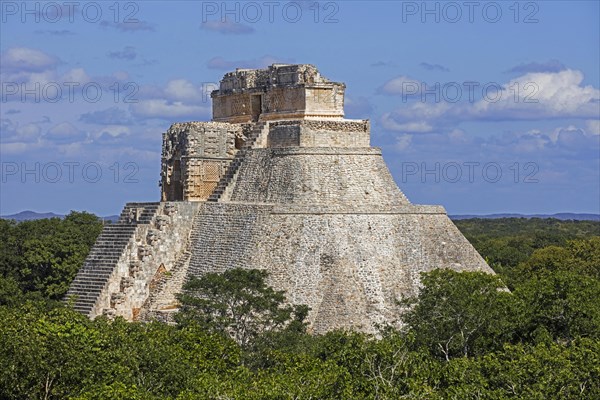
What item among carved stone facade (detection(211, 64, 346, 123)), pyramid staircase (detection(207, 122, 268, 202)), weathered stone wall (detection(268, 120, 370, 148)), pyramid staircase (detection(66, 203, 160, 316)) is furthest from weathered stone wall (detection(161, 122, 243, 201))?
weathered stone wall (detection(268, 120, 370, 148))

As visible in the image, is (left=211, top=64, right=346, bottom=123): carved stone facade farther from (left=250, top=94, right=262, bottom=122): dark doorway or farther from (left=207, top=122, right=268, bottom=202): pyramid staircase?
(left=207, top=122, right=268, bottom=202): pyramid staircase

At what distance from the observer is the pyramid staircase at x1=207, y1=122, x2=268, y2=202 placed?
41.2 metres

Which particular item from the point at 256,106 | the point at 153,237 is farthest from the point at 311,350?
the point at 256,106

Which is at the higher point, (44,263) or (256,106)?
(256,106)

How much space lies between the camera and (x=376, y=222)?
1505 inches

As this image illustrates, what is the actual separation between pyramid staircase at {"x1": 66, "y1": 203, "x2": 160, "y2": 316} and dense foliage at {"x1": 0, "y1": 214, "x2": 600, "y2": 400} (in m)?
3.66

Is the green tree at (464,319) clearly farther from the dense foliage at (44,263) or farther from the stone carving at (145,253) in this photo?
the dense foliage at (44,263)

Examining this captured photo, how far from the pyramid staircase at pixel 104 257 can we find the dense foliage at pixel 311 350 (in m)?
3.66

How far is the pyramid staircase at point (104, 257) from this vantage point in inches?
1518

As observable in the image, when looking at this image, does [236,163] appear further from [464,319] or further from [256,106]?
[464,319]

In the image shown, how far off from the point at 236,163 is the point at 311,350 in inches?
438

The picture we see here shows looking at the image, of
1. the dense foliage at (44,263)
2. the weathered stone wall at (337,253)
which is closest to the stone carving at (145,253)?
the weathered stone wall at (337,253)

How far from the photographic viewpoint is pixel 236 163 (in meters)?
41.5

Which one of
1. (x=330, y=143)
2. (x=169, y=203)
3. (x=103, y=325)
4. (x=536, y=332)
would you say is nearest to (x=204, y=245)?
(x=169, y=203)
